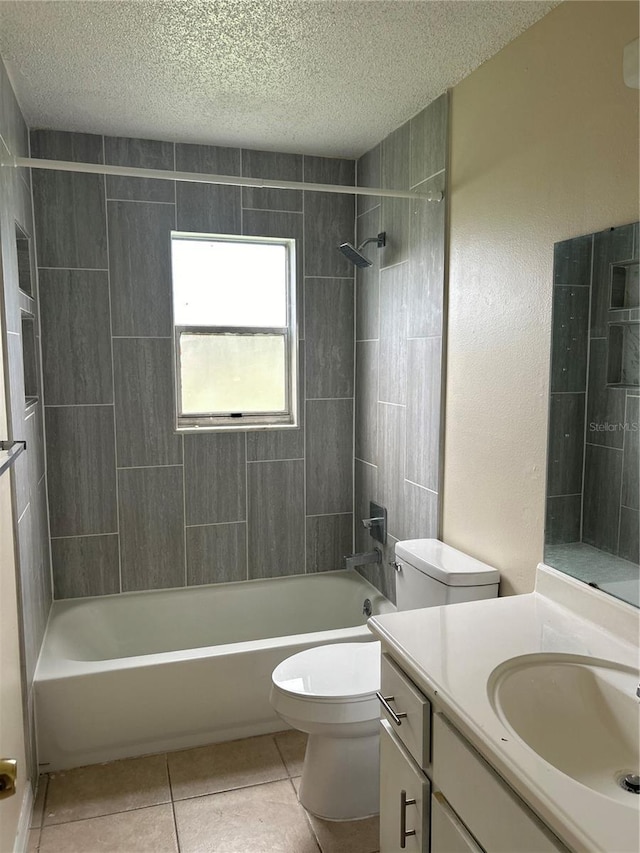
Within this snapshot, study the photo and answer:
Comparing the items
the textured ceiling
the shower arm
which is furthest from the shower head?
the textured ceiling

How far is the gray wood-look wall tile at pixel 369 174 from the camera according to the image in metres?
3.00

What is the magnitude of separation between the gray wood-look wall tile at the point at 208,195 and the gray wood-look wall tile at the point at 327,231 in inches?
Answer: 14.3

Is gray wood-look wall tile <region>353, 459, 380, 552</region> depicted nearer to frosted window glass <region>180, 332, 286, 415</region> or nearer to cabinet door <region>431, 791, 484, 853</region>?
frosted window glass <region>180, 332, 286, 415</region>

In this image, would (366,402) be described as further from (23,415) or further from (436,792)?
(436,792)

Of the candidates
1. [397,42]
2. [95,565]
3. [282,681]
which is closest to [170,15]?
[397,42]

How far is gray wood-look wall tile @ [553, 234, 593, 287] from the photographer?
5.54 ft

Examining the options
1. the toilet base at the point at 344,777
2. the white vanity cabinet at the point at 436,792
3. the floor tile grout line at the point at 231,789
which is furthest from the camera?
the floor tile grout line at the point at 231,789

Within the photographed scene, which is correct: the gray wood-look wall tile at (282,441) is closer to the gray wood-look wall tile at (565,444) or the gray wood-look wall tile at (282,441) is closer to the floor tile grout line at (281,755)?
the floor tile grout line at (281,755)

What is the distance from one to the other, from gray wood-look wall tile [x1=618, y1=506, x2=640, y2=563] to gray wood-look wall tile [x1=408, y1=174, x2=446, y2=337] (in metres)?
1.13

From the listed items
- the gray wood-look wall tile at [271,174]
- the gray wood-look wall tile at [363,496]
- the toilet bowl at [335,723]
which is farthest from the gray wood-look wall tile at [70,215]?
the toilet bowl at [335,723]

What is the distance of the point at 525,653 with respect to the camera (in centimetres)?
143

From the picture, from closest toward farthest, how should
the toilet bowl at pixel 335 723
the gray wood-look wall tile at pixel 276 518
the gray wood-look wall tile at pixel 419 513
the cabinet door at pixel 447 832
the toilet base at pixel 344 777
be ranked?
1. the cabinet door at pixel 447 832
2. the toilet bowl at pixel 335 723
3. the toilet base at pixel 344 777
4. the gray wood-look wall tile at pixel 419 513
5. the gray wood-look wall tile at pixel 276 518

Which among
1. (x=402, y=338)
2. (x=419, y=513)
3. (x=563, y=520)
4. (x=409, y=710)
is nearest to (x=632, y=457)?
(x=563, y=520)

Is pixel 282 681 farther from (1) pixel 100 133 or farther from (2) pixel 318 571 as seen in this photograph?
(1) pixel 100 133
